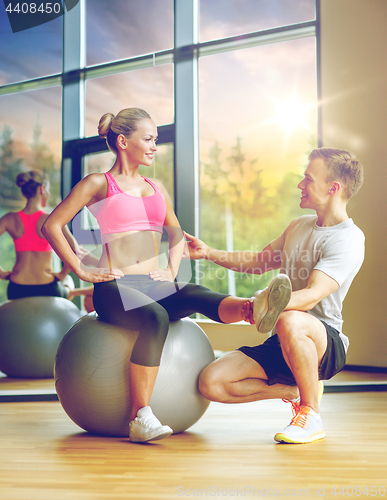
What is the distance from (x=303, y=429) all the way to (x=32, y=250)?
2.19 meters

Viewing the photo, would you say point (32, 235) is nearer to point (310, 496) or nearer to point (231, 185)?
point (231, 185)

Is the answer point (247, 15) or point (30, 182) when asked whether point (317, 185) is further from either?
point (247, 15)

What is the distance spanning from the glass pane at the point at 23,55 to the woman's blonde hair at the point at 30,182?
0.54m

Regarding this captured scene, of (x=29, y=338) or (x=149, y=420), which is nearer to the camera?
(x=149, y=420)

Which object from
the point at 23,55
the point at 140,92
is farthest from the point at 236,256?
the point at 23,55

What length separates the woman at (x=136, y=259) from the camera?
1751 millimetres

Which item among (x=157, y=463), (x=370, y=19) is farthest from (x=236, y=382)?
(x=370, y=19)

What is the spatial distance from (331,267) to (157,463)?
0.90 m

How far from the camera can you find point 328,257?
189 cm

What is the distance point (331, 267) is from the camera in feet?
6.08

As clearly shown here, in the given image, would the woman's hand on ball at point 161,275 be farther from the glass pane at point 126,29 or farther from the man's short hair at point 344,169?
the glass pane at point 126,29

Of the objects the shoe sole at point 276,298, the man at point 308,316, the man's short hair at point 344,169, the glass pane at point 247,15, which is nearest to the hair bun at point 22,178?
the glass pane at point 247,15

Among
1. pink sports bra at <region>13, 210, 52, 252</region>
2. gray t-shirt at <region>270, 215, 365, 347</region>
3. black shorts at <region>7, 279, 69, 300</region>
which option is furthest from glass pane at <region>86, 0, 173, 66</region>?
gray t-shirt at <region>270, 215, 365, 347</region>

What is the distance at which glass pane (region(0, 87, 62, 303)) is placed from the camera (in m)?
2.89
